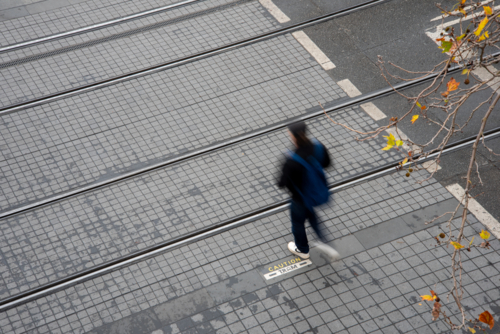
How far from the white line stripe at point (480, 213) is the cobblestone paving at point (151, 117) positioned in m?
2.28

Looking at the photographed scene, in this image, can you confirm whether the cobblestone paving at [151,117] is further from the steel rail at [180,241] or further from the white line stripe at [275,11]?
the steel rail at [180,241]

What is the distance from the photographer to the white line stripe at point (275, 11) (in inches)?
377

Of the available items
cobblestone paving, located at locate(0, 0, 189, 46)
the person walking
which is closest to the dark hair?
the person walking

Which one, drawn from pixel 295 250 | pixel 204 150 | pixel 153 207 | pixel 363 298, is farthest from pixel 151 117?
pixel 363 298

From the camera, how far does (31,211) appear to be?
22.3ft

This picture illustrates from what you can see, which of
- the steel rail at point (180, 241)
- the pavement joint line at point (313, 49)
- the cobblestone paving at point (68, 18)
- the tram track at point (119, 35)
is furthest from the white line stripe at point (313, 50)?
the cobblestone paving at point (68, 18)

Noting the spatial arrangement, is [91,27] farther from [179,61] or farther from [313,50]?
[313,50]

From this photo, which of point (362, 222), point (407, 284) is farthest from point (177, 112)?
point (407, 284)

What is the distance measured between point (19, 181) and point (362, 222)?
4539mm

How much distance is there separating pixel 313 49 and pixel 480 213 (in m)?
3.92

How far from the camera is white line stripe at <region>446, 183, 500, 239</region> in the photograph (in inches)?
255

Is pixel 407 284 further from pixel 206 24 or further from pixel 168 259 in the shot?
pixel 206 24

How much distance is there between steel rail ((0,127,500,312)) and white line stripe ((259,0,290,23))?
3747mm

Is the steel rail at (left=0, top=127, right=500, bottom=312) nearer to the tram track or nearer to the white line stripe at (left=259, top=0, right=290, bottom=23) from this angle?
the white line stripe at (left=259, top=0, right=290, bottom=23)
